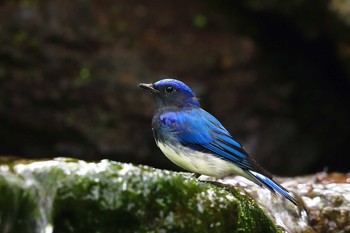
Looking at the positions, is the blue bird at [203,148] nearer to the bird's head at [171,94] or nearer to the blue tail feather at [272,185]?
the blue tail feather at [272,185]

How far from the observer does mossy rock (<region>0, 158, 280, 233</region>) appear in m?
3.60

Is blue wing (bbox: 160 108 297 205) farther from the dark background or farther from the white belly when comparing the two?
the dark background

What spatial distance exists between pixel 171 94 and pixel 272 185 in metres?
1.21

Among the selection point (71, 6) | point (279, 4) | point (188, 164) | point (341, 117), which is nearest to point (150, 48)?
point (71, 6)

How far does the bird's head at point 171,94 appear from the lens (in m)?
5.46

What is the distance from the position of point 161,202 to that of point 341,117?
6.36 metres

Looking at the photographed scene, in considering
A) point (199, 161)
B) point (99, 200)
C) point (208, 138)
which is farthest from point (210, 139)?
point (99, 200)

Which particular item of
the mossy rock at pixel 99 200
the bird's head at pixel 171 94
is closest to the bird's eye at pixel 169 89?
the bird's head at pixel 171 94

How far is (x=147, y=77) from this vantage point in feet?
30.0

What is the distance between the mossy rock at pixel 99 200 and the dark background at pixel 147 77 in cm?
527

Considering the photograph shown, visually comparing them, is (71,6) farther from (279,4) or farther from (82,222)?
(82,222)

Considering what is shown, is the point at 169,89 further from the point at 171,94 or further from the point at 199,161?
the point at 199,161

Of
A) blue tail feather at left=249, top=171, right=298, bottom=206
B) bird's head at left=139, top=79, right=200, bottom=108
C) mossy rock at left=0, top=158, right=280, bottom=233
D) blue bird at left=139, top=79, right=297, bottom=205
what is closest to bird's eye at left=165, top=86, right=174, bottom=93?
bird's head at left=139, top=79, right=200, bottom=108

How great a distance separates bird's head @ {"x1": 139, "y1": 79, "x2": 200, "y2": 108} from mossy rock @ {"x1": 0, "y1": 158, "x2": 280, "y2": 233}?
65.3 inches
